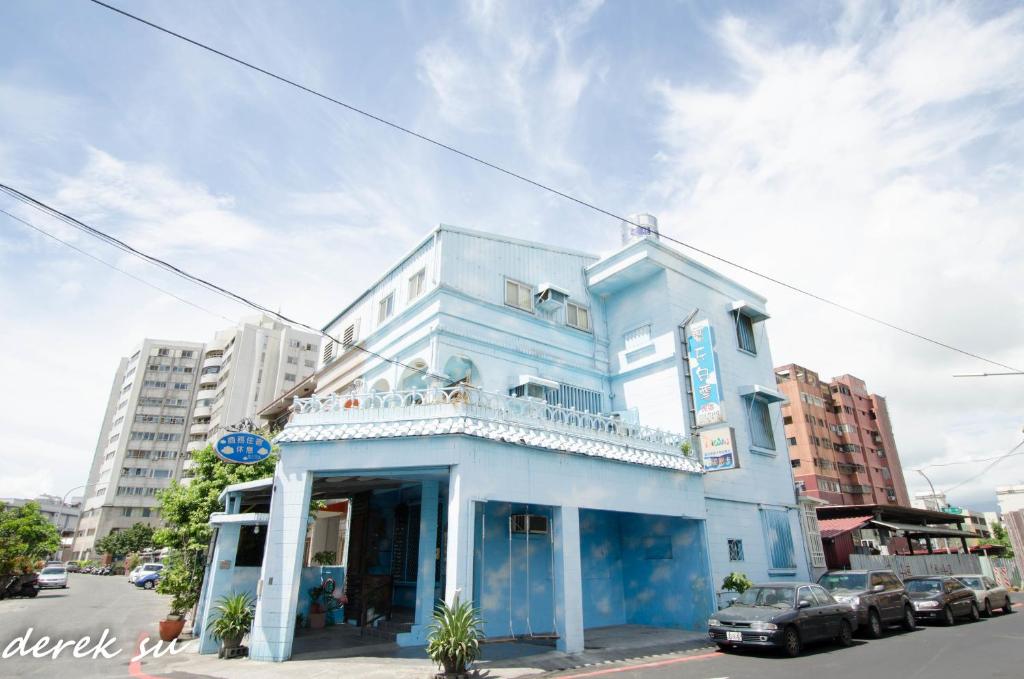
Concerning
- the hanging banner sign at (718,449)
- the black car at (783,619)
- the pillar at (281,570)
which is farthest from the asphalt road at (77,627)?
the hanging banner sign at (718,449)

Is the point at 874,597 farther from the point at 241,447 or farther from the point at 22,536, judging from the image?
the point at 22,536

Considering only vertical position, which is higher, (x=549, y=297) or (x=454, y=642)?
(x=549, y=297)

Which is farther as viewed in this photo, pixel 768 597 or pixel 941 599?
pixel 941 599

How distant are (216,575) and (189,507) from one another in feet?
23.2

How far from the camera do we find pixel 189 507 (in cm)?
1862

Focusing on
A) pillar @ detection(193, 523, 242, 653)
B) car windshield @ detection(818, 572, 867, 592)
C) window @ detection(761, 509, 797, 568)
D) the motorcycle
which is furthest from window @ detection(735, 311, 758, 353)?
the motorcycle

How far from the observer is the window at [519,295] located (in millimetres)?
18562

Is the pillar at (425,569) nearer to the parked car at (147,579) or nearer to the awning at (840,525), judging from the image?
the awning at (840,525)

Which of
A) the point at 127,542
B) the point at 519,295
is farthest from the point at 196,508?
the point at 127,542

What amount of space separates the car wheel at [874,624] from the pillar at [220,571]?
16.5 metres

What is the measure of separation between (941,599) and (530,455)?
14270mm

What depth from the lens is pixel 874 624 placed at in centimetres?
1427

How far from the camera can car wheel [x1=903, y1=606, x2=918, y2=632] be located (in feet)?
50.7

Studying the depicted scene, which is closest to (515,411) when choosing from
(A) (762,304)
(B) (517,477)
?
(B) (517,477)
